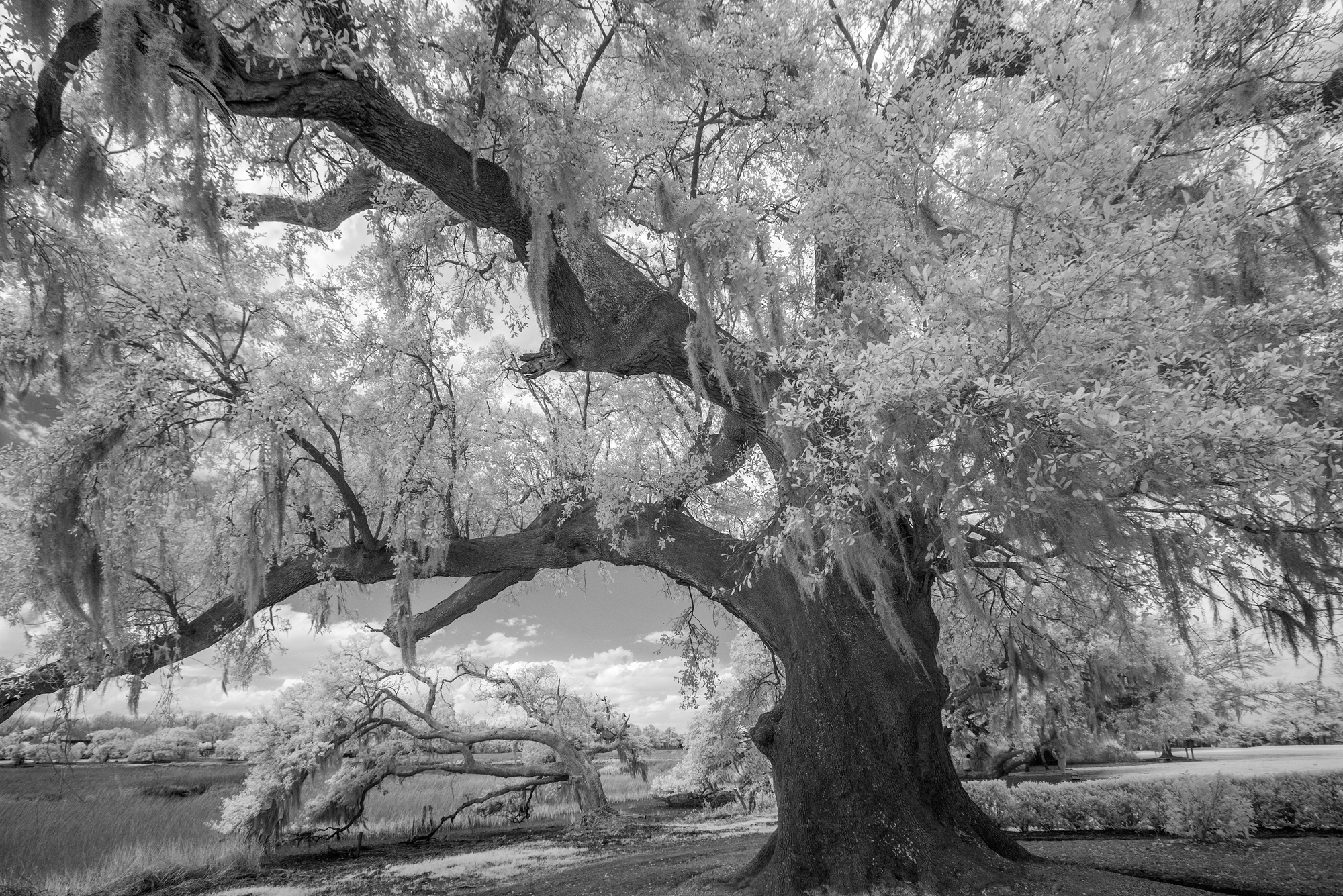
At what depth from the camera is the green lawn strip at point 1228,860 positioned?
4.99 metres

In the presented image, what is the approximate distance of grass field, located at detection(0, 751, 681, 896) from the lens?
31.1 ft

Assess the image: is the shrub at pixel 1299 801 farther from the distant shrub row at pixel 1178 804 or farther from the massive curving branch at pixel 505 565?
the massive curving branch at pixel 505 565

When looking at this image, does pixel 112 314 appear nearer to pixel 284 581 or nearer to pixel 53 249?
pixel 53 249

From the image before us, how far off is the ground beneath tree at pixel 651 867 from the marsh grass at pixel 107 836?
838 millimetres

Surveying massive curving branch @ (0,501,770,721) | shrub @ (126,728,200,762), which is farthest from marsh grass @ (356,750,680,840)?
shrub @ (126,728,200,762)

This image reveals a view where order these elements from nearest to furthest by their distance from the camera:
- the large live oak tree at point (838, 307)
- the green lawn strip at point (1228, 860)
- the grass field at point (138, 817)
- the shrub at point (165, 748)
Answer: the large live oak tree at point (838, 307), the green lawn strip at point (1228, 860), the grass field at point (138, 817), the shrub at point (165, 748)

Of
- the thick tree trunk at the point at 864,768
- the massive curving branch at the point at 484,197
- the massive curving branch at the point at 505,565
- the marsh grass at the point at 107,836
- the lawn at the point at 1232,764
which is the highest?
the massive curving branch at the point at 484,197

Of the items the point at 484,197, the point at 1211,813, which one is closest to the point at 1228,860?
the point at 1211,813

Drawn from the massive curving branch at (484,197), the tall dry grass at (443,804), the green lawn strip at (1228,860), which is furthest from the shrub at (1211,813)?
the tall dry grass at (443,804)

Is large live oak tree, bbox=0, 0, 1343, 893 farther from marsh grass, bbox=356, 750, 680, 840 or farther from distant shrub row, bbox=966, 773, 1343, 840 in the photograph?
marsh grass, bbox=356, 750, 680, 840

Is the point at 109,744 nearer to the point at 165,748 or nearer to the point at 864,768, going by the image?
the point at 165,748

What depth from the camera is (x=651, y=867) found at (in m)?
7.29

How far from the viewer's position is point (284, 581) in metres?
7.53

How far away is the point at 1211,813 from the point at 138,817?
18.6m
